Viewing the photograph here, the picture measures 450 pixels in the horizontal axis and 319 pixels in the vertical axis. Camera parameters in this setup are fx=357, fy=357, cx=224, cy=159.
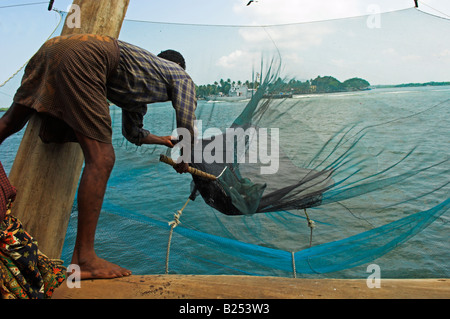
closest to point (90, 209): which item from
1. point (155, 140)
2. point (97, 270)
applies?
point (97, 270)

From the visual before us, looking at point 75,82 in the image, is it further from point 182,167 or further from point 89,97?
point 182,167

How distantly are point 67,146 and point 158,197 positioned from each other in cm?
114

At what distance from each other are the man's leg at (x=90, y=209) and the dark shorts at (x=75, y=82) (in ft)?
0.24

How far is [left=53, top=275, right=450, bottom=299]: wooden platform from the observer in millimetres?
1236

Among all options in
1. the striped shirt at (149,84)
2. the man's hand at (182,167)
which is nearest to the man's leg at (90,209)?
the striped shirt at (149,84)

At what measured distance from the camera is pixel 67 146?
172cm

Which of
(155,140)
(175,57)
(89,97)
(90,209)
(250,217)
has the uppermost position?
(175,57)

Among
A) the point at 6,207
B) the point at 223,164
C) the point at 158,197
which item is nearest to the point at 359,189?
the point at 223,164

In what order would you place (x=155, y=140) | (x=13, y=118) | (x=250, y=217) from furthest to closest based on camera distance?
(x=250, y=217)
(x=155, y=140)
(x=13, y=118)

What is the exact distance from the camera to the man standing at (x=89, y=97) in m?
1.43

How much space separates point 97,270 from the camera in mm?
1415

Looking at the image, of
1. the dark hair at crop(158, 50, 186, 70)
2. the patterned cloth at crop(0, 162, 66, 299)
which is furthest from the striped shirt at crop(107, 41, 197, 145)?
the patterned cloth at crop(0, 162, 66, 299)

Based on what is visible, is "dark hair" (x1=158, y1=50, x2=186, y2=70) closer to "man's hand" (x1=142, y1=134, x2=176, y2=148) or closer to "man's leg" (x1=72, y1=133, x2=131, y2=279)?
"man's hand" (x1=142, y1=134, x2=176, y2=148)
